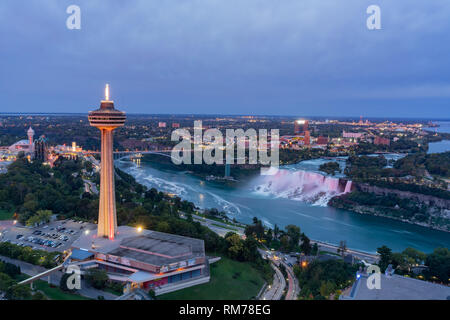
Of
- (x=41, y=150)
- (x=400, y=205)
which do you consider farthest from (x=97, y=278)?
(x=41, y=150)

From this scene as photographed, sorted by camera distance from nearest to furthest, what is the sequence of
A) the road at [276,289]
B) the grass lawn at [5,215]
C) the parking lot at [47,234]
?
the road at [276,289] < the parking lot at [47,234] < the grass lawn at [5,215]

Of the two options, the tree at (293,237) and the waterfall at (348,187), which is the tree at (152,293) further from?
the waterfall at (348,187)

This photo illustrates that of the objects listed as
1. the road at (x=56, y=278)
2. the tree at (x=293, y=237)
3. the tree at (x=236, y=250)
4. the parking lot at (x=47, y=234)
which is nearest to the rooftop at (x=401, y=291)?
the tree at (x=236, y=250)

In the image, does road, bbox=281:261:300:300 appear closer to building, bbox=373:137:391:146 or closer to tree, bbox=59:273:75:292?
tree, bbox=59:273:75:292

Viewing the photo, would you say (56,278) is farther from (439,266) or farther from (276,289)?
(439,266)

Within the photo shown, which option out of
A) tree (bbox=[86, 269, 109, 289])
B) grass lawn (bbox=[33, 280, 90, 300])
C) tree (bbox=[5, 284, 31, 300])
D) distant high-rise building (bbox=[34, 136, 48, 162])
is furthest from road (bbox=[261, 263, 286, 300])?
distant high-rise building (bbox=[34, 136, 48, 162])
